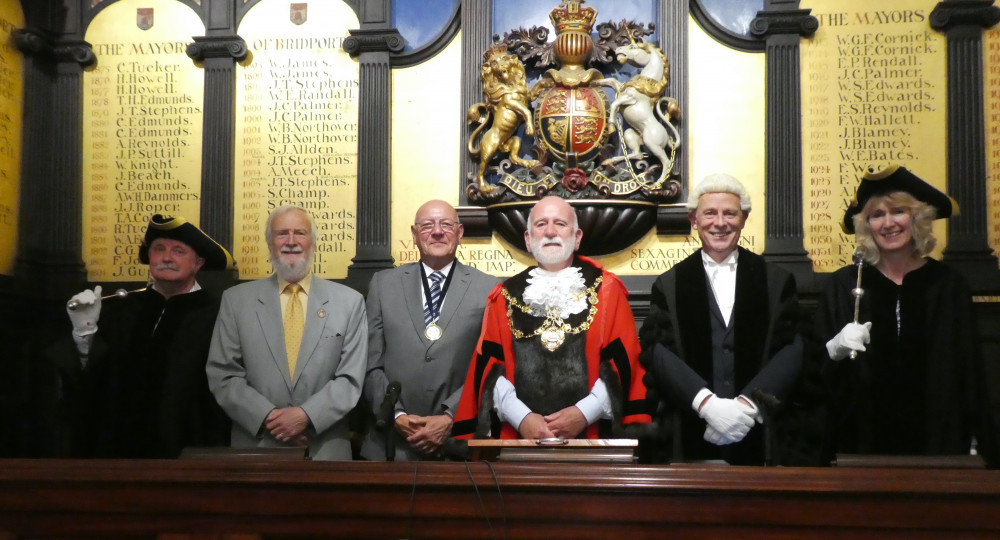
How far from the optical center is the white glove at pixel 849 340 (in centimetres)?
424

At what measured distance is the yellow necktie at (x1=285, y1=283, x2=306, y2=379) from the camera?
484 centimetres

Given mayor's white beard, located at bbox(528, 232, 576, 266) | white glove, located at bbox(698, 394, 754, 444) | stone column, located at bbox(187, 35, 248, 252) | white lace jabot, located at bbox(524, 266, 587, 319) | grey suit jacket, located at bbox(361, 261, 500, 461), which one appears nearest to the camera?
white glove, located at bbox(698, 394, 754, 444)

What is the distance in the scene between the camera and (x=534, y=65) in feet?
21.0

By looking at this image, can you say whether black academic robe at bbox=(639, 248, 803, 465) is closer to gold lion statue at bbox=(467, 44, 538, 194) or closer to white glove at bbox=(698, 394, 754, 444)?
white glove at bbox=(698, 394, 754, 444)

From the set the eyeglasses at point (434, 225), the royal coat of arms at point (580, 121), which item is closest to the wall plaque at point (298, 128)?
the royal coat of arms at point (580, 121)

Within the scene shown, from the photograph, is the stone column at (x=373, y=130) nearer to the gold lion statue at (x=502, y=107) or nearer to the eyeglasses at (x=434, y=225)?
the gold lion statue at (x=502, y=107)

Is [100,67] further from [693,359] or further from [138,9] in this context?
[693,359]

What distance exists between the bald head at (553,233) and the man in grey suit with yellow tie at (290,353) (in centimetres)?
91

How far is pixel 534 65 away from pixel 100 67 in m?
2.85

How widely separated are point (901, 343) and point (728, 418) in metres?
0.93

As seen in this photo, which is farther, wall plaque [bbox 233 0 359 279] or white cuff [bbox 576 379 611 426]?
wall plaque [bbox 233 0 359 279]

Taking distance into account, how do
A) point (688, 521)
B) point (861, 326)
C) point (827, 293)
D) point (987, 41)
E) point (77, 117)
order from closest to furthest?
point (688, 521) → point (861, 326) → point (827, 293) → point (987, 41) → point (77, 117)

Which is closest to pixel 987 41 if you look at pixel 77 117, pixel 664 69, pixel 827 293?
pixel 664 69

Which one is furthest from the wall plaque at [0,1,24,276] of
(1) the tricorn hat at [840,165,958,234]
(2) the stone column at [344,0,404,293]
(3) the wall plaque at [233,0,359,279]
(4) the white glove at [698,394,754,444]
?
(1) the tricorn hat at [840,165,958,234]
